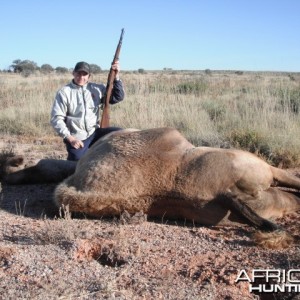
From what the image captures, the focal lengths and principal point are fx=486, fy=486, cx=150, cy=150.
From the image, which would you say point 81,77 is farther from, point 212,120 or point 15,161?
point 212,120

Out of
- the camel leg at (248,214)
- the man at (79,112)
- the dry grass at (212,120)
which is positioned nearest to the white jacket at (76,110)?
the man at (79,112)

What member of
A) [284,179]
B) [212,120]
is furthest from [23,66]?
[284,179]

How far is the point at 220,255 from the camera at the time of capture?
3645 millimetres

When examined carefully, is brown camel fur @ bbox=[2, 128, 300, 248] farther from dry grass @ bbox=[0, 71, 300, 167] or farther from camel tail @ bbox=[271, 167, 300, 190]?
dry grass @ bbox=[0, 71, 300, 167]

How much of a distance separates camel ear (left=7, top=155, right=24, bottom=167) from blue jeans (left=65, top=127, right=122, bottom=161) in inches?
24.4

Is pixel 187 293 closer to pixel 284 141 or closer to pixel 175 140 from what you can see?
pixel 175 140

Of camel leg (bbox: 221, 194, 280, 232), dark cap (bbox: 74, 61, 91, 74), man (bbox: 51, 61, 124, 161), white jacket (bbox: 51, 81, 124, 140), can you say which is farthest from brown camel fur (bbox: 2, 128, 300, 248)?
dark cap (bbox: 74, 61, 91, 74)

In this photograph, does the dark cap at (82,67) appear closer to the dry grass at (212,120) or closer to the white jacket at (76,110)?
the white jacket at (76,110)

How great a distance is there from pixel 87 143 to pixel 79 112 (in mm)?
426

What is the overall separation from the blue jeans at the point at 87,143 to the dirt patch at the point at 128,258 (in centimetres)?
168

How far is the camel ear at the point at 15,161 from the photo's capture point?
596 centimetres

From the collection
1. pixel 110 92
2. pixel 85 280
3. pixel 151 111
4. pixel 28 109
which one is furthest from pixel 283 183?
pixel 28 109

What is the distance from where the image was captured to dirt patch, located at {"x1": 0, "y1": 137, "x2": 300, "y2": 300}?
3.04 metres

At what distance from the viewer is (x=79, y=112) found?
6465 millimetres
